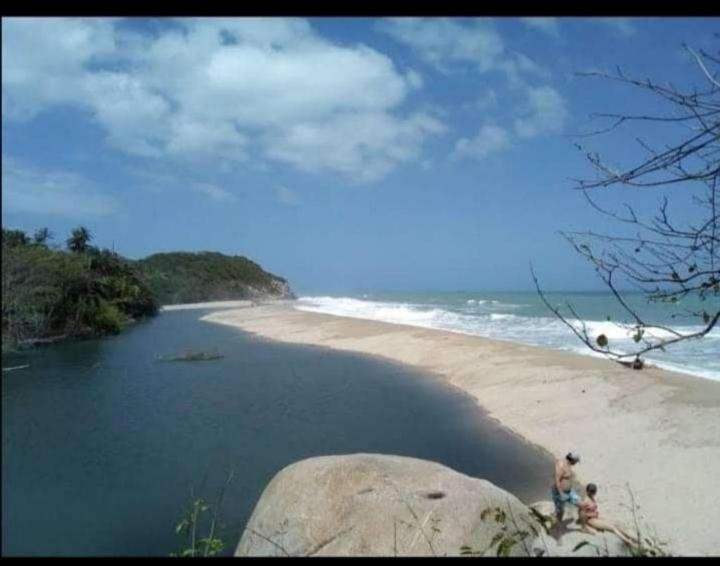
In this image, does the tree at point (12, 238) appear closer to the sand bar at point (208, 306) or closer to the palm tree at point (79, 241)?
the palm tree at point (79, 241)

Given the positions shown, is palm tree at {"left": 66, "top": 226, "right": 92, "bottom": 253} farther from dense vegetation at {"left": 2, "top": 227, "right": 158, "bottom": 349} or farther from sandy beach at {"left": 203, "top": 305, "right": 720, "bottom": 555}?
sandy beach at {"left": 203, "top": 305, "right": 720, "bottom": 555}

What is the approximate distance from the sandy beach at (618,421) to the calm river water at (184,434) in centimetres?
115

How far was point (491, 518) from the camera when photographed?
7.21 m

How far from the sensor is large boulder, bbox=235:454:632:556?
22.5 feet

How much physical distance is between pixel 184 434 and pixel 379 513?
8.45m

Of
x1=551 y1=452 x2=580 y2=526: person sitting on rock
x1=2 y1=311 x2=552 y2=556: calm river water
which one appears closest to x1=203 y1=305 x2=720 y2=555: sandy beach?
x1=2 y1=311 x2=552 y2=556: calm river water

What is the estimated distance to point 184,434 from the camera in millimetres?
14273

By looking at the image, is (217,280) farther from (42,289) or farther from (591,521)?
(42,289)

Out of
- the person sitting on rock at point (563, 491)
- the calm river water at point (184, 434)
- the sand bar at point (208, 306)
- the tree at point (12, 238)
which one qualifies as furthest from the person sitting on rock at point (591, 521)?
the sand bar at point (208, 306)

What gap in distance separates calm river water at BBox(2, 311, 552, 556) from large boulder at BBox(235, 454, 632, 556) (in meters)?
1.87

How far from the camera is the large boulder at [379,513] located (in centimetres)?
686

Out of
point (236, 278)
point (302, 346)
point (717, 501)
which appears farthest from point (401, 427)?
point (236, 278)
